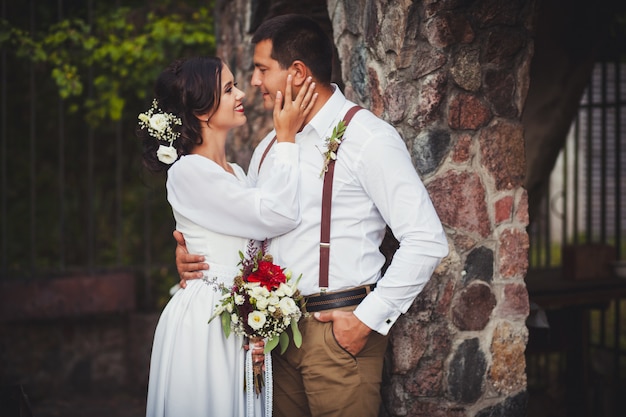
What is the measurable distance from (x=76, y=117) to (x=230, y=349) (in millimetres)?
5641

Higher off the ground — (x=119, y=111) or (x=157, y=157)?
(x=119, y=111)

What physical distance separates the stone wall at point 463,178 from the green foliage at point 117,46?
11.4ft

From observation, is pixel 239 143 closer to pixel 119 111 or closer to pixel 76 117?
pixel 119 111

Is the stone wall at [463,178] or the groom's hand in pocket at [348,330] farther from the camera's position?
the stone wall at [463,178]

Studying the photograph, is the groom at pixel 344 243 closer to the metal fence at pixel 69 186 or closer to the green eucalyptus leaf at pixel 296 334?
the green eucalyptus leaf at pixel 296 334

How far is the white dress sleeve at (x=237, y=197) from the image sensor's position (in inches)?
112

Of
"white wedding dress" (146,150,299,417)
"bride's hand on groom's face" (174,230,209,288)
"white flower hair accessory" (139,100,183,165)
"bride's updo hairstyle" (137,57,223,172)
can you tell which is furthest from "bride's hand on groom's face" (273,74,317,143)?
"bride's hand on groom's face" (174,230,209,288)

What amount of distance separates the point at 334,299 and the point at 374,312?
18 cm

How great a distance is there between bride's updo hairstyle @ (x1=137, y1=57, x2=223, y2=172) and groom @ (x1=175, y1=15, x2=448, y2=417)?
21 cm

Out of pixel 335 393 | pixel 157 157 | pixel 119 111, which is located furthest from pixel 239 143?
pixel 335 393

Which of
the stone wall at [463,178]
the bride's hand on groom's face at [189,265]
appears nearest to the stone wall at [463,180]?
the stone wall at [463,178]

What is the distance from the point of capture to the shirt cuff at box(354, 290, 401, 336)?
109 inches

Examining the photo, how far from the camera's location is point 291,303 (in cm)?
279

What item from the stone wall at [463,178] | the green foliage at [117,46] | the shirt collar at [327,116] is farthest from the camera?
the green foliage at [117,46]
